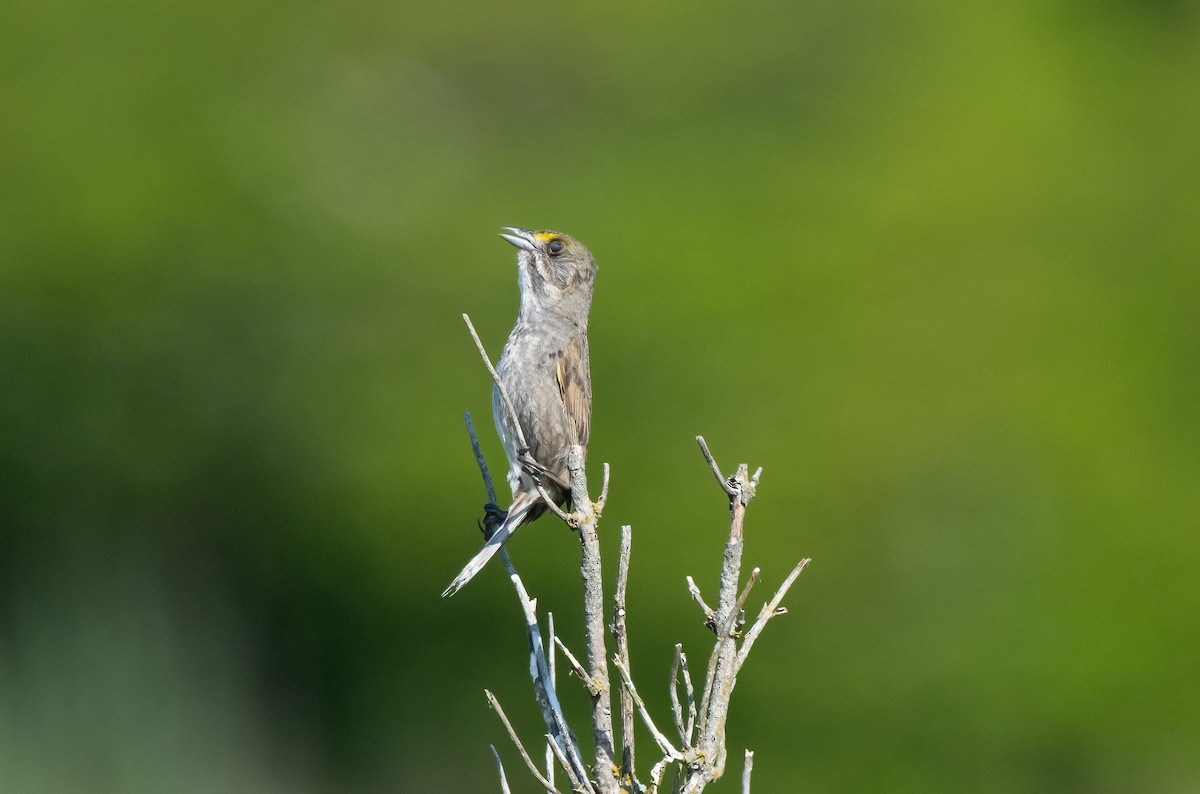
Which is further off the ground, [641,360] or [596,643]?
[641,360]

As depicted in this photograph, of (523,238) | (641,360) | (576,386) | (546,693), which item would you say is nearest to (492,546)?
(546,693)

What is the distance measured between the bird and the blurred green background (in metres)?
3.51

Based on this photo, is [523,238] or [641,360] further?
[641,360]

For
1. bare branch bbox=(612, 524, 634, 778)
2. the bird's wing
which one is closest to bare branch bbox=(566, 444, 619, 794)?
bare branch bbox=(612, 524, 634, 778)

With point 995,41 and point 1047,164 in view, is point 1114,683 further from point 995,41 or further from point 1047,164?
point 995,41

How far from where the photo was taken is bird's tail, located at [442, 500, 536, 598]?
10.9 ft

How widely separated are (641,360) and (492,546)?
5026 mm

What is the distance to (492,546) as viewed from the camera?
11.2ft

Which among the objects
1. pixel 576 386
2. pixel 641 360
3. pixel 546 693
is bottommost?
pixel 546 693

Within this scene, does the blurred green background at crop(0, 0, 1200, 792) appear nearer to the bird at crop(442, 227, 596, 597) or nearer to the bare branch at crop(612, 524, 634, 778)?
the bird at crop(442, 227, 596, 597)

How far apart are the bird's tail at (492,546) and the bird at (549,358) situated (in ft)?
0.40

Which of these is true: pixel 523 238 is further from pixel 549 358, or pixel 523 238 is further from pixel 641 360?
pixel 641 360

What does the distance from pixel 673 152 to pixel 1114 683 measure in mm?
4358

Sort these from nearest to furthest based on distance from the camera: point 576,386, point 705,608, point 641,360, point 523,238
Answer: point 705,608
point 576,386
point 523,238
point 641,360
